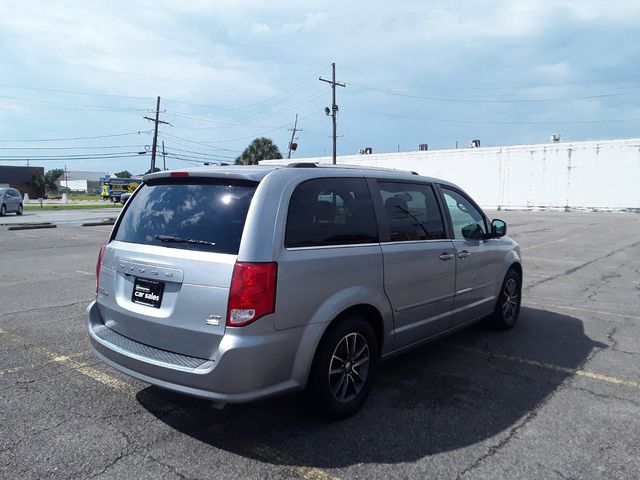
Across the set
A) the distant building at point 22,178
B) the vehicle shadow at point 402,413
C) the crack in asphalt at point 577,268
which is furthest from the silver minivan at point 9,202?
the distant building at point 22,178

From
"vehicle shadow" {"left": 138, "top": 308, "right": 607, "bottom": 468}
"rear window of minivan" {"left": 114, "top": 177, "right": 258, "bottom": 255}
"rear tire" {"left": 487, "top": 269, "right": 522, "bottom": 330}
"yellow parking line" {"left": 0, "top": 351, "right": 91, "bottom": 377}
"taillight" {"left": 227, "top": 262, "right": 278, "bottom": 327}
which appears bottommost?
"vehicle shadow" {"left": 138, "top": 308, "right": 607, "bottom": 468}

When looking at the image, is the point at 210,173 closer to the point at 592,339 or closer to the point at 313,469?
the point at 313,469

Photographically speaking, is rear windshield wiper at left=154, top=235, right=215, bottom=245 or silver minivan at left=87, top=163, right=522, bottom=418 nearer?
silver minivan at left=87, top=163, right=522, bottom=418

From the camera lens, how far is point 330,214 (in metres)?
3.67

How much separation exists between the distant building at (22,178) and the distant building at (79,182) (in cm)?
3280

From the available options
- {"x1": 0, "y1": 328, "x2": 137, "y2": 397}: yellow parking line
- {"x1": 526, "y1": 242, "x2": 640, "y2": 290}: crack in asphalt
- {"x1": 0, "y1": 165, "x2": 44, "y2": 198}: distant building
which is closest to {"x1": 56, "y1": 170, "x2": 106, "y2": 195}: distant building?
{"x1": 0, "y1": 165, "x2": 44, "y2": 198}: distant building

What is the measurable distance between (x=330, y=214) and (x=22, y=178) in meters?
96.8

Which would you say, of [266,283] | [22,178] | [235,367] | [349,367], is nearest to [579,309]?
[349,367]

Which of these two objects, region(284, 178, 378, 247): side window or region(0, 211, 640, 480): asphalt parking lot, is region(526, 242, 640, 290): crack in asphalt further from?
region(284, 178, 378, 247): side window

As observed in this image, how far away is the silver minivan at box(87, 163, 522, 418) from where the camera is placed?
3.07 metres

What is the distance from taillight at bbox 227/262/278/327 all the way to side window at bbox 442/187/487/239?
253 cm

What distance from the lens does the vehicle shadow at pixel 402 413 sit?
3.25 metres

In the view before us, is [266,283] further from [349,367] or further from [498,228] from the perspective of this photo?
[498,228]

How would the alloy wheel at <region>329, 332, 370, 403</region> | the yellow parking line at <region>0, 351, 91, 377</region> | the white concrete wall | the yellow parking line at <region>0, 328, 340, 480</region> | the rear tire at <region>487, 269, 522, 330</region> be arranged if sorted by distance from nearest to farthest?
1. the yellow parking line at <region>0, 328, 340, 480</region>
2. the alloy wheel at <region>329, 332, 370, 403</region>
3. the yellow parking line at <region>0, 351, 91, 377</region>
4. the rear tire at <region>487, 269, 522, 330</region>
5. the white concrete wall
